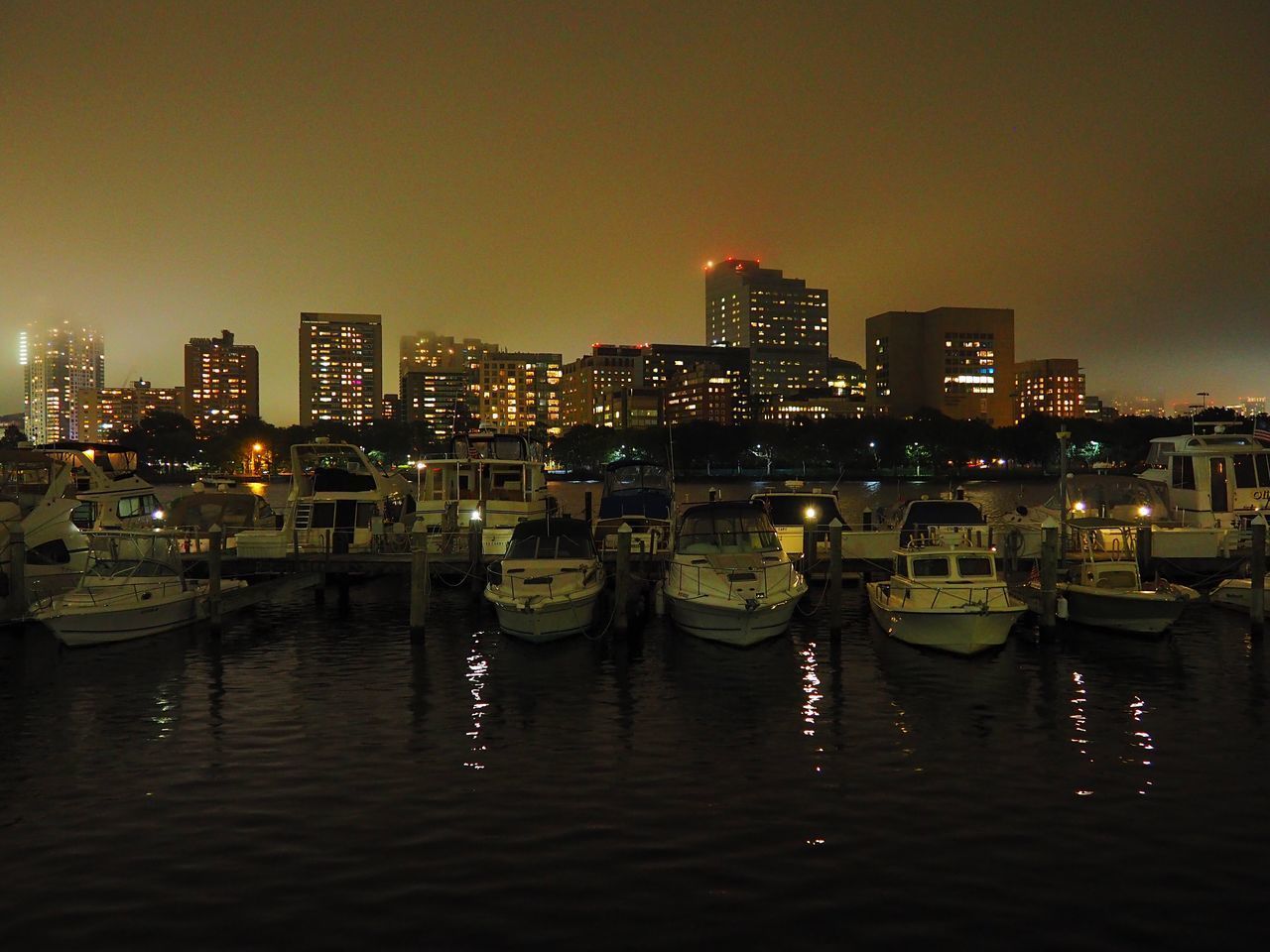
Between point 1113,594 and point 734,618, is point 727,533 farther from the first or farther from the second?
point 1113,594

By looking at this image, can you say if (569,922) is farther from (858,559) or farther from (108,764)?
(858,559)

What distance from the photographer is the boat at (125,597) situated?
28.1 meters

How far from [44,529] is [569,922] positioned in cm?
2916

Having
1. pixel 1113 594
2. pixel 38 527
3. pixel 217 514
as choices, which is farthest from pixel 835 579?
pixel 38 527

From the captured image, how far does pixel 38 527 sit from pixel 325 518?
936cm

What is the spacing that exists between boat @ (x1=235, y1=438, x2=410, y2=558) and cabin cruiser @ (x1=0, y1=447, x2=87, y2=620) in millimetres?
5468

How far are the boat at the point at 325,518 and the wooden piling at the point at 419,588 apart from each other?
→ 23.5 ft

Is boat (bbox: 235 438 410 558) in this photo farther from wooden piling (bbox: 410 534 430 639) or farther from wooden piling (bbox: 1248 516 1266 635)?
wooden piling (bbox: 1248 516 1266 635)

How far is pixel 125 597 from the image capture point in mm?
28969

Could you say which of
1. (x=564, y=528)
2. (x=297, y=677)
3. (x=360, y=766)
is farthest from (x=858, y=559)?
(x=360, y=766)

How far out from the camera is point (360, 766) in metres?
18.0

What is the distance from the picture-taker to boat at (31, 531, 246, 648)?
28.1m

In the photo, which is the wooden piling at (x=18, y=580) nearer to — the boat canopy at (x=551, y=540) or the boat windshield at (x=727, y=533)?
the boat canopy at (x=551, y=540)

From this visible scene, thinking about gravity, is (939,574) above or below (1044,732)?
above
